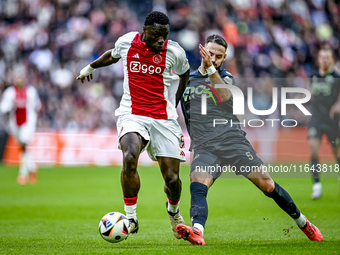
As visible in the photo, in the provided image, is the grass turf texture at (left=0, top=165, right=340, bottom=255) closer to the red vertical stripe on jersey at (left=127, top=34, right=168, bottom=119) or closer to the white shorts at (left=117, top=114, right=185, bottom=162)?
the white shorts at (left=117, top=114, right=185, bottom=162)

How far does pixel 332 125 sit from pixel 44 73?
13.5m

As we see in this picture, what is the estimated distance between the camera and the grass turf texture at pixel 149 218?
17.1 ft

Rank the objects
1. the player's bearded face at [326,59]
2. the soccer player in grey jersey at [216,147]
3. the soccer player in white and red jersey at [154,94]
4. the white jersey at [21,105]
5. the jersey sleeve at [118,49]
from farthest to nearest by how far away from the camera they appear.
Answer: the white jersey at [21,105]
the player's bearded face at [326,59]
the jersey sleeve at [118,49]
the soccer player in white and red jersey at [154,94]
the soccer player in grey jersey at [216,147]

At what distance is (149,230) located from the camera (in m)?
6.79

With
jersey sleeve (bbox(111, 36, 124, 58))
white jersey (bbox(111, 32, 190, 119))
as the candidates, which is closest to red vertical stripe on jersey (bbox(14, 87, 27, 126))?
jersey sleeve (bbox(111, 36, 124, 58))

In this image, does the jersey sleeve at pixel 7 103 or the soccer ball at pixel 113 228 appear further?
the jersey sleeve at pixel 7 103

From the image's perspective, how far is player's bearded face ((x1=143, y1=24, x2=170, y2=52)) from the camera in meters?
5.56

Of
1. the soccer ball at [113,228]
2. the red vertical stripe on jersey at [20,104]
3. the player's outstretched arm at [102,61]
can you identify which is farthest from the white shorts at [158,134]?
the red vertical stripe on jersey at [20,104]

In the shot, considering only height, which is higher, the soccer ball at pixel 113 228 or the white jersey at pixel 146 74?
the white jersey at pixel 146 74

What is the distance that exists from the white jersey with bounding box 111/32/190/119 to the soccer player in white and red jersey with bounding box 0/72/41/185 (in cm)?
842

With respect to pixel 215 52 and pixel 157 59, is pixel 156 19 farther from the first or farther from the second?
pixel 215 52

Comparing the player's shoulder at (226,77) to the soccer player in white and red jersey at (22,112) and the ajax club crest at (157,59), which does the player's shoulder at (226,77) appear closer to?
the ajax club crest at (157,59)

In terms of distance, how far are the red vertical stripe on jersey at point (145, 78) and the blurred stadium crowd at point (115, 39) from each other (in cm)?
1300

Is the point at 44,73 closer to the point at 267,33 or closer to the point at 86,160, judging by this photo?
the point at 86,160
